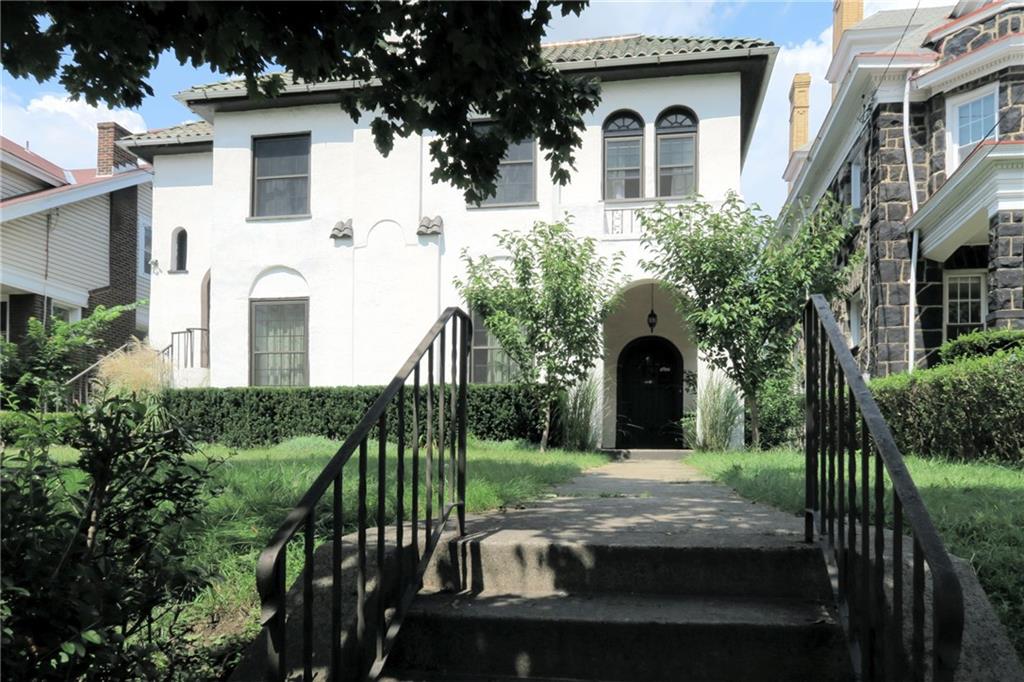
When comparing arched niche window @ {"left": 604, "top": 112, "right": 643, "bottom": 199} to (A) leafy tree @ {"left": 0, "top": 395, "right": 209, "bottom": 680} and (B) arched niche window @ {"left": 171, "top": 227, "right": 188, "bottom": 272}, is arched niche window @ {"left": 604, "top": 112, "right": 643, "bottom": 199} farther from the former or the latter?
(A) leafy tree @ {"left": 0, "top": 395, "right": 209, "bottom": 680}

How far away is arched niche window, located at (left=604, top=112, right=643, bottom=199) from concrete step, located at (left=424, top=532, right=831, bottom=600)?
10915 millimetres

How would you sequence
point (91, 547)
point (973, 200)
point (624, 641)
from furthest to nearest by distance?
point (973, 200) < point (624, 641) < point (91, 547)

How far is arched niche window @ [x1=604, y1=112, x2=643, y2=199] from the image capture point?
13.6m

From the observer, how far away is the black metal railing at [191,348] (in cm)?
1568

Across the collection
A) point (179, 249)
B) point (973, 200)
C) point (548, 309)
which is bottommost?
point (548, 309)

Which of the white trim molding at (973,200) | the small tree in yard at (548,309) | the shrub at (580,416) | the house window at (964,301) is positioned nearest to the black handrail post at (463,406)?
the small tree in yard at (548,309)

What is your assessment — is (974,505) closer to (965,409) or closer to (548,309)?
(965,409)

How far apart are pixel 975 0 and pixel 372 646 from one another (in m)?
14.7

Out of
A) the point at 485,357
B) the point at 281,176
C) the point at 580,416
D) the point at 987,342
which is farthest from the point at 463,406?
the point at 281,176

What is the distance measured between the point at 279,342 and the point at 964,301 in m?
11.7

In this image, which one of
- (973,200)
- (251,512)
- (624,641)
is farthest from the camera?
(973,200)

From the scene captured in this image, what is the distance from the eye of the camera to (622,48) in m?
13.9

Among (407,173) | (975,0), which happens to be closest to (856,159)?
(975,0)

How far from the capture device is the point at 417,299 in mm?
14039
